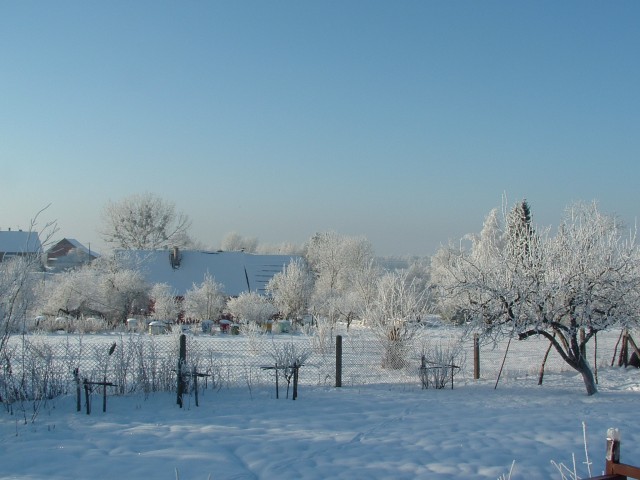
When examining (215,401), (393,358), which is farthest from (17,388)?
(393,358)

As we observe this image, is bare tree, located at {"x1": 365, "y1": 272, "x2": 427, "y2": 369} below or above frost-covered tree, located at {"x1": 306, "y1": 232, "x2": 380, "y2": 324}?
below

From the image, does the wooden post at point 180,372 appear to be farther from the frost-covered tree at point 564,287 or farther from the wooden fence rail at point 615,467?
the wooden fence rail at point 615,467

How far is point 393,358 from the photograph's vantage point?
14.4m

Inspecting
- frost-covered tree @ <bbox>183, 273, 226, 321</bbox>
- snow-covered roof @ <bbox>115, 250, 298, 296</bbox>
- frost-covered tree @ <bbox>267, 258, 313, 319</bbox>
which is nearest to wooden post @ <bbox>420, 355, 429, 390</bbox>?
frost-covered tree @ <bbox>183, 273, 226, 321</bbox>

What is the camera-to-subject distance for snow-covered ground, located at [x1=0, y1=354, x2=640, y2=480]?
6352 millimetres

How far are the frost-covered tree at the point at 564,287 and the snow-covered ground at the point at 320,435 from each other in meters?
1.29

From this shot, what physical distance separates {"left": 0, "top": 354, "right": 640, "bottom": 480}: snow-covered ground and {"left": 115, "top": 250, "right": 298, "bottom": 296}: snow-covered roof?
29.0 meters

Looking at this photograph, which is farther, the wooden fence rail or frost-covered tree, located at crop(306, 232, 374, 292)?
frost-covered tree, located at crop(306, 232, 374, 292)

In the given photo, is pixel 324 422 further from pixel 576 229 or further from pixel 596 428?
pixel 576 229

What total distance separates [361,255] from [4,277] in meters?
45.4

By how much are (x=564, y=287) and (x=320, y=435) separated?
17.1 ft

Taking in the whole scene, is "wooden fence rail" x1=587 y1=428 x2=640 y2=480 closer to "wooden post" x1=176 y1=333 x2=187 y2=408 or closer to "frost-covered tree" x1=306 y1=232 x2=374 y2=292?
"wooden post" x1=176 y1=333 x2=187 y2=408

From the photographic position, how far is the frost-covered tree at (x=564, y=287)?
33.5ft

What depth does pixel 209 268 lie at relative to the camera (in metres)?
41.2
